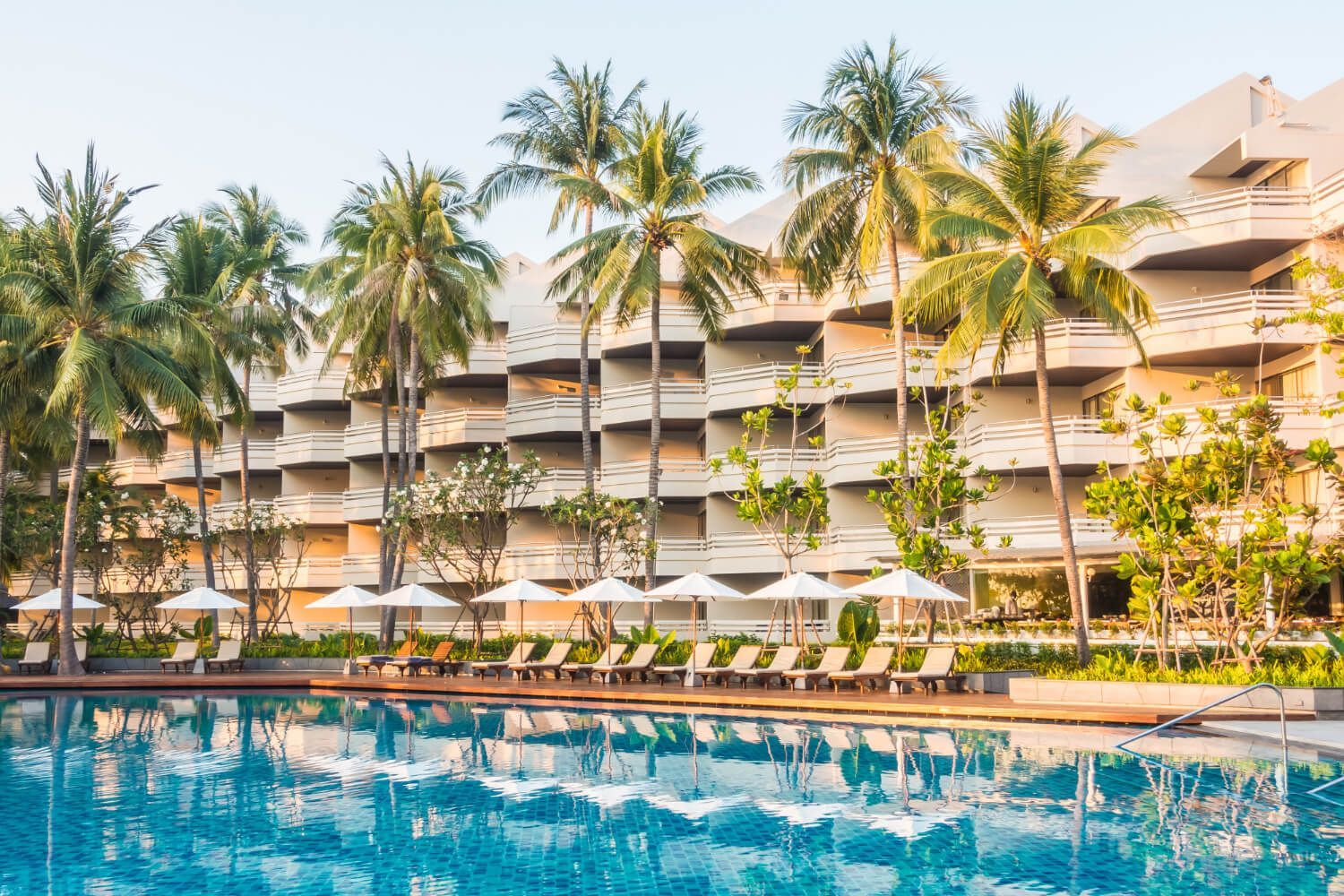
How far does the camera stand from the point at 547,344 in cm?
3962

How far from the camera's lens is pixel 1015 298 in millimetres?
21672

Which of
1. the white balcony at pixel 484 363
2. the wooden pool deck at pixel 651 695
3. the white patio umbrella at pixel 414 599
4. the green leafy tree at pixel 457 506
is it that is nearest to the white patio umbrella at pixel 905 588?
the wooden pool deck at pixel 651 695

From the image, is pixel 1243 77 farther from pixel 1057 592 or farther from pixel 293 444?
pixel 293 444

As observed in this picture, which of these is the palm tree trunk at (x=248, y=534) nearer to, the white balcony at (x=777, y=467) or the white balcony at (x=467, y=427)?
the white balcony at (x=467, y=427)

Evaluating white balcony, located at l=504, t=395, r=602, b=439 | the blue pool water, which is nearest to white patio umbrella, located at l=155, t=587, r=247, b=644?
the blue pool water

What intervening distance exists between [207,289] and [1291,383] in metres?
31.4

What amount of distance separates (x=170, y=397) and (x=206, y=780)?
16448 mm


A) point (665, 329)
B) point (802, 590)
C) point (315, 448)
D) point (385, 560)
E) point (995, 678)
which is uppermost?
point (665, 329)

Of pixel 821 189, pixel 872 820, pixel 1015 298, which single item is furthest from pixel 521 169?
pixel 872 820

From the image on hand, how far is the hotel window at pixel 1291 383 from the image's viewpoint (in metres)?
28.6

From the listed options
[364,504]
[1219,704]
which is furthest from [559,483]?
A: [1219,704]

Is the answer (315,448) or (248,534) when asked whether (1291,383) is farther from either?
(315,448)

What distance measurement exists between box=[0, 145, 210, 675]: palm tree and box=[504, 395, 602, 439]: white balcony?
12.2 meters

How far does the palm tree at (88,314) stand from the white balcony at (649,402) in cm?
1364
